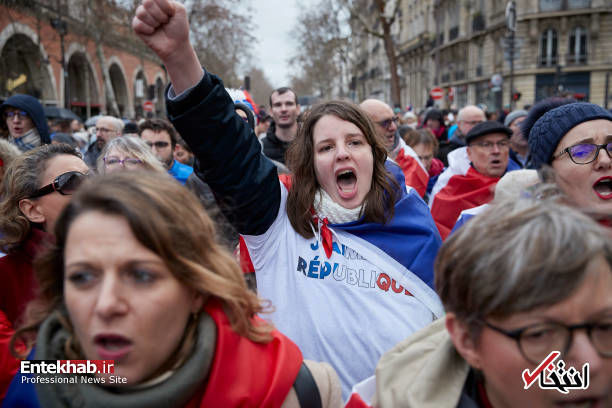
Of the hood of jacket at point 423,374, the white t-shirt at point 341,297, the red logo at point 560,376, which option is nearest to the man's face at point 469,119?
the white t-shirt at point 341,297

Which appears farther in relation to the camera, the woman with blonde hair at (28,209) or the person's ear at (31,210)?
the person's ear at (31,210)

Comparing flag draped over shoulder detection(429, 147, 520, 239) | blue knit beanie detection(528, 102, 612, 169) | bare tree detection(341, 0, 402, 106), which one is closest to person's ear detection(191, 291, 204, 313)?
blue knit beanie detection(528, 102, 612, 169)

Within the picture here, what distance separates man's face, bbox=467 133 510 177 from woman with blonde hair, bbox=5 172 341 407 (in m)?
3.32

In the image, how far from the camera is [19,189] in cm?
250

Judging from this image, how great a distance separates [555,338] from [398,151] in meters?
4.20

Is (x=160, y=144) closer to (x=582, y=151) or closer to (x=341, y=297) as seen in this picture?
(x=341, y=297)

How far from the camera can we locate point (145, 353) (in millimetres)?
1396

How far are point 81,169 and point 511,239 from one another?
7.25 feet

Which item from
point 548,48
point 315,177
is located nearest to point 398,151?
point 315,177

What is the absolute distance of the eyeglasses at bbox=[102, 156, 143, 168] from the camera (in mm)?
3441

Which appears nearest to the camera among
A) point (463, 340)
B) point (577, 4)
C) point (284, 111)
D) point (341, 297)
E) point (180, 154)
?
point (463, 340)

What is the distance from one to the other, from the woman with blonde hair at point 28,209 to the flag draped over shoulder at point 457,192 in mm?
2500

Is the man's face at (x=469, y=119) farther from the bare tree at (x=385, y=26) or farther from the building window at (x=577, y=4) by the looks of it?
the building window at (x=577, y=4)

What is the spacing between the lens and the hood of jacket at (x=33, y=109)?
5266 mm
